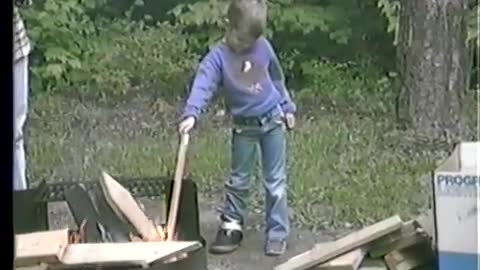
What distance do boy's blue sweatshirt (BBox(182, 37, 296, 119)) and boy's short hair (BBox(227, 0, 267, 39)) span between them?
2cm

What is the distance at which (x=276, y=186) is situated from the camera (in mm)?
1281

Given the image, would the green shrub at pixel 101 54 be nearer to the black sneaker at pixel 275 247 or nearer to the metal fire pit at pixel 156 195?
the metal fire pit at pixel 156 195

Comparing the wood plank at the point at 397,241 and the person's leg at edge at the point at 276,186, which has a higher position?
the person's leg at edge at the point at 276,186

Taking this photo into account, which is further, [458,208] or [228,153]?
[228,153]

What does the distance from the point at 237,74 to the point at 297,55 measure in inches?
3.5

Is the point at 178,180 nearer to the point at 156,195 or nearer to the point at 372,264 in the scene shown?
the point at 156,195

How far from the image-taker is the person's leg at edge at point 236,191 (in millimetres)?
1284

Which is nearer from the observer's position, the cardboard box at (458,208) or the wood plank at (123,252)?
the cardboard box at (458,208)

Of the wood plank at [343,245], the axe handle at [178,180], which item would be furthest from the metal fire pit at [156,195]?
the wood plank at [343,245]

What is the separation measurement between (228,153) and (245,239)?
0.41 feet

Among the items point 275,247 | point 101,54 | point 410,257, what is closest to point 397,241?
point 410,257

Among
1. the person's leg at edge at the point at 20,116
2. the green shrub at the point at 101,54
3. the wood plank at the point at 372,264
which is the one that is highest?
the green shrub at the point at 101,54
